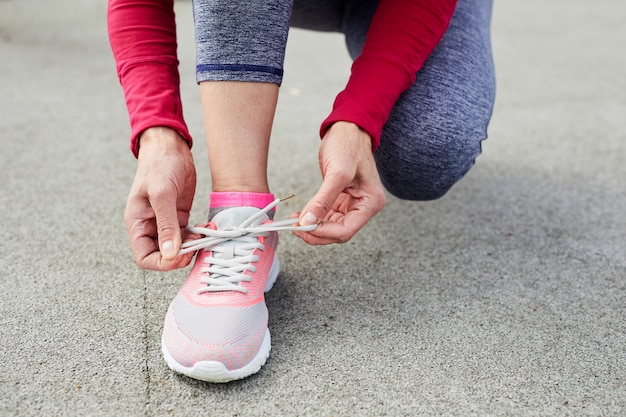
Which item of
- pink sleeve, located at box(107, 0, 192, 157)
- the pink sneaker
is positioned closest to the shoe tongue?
the pink sneaker

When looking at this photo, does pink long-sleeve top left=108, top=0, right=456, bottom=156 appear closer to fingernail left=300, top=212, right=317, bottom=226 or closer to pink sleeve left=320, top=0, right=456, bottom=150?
pink sleeve left=320, top=0, right=456, bottom=150

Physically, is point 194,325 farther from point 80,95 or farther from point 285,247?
point 80,95

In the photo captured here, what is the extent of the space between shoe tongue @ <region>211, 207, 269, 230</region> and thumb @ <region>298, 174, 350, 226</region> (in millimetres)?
71

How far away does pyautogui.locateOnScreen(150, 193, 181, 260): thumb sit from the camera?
66cm

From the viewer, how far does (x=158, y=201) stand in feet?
2.16

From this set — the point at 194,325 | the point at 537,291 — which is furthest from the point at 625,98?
the point at 194,325

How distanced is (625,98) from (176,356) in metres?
1.40

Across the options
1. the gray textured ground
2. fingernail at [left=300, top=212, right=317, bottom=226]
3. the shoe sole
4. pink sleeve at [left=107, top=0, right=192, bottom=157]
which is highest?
pink sleeve at [left=107, top=0, right=192, bottom=157]

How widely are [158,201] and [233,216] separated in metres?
0.10

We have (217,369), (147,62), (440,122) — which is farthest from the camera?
(440,122)

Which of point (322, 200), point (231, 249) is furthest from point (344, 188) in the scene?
point (231, 249)

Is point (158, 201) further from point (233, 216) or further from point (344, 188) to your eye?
point (344, 188)

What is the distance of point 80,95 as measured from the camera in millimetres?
1521

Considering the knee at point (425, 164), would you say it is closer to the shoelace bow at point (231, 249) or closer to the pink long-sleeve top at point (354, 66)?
the pink long-sleeve top at point (354, 66)
